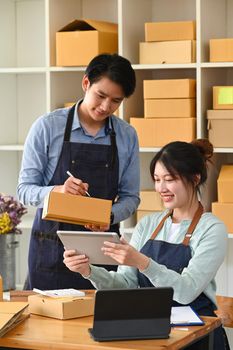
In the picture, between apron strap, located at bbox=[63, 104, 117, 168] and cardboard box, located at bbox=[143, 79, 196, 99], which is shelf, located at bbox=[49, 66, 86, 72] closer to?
cardboard box, located at bbox=[143, 79, 196, 99]

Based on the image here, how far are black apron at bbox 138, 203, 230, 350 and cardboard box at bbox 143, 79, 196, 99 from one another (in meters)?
1.37

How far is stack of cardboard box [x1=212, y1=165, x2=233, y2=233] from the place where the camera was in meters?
4.16

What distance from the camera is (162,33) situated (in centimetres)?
427

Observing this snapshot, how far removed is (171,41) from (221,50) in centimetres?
26

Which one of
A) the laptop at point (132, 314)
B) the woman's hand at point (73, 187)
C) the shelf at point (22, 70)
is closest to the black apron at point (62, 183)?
the woman's hand at point (73, 187)

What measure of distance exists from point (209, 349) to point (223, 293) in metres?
2.00

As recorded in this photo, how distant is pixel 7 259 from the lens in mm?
4383

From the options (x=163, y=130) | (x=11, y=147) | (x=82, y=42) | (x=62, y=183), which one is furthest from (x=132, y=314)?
(x=11, y=147)

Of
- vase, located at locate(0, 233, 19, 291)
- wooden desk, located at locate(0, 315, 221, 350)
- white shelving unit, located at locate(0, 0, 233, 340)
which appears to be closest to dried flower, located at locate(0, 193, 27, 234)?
vase, located at locate(0, 233, 19, 291)

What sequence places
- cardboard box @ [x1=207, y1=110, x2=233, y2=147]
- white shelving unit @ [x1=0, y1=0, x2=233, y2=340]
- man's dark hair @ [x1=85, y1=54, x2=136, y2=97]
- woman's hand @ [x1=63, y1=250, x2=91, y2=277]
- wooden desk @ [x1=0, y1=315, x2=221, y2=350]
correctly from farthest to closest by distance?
white shelving unit @ [x1=0, y1=0, x2=233, y2=340]
cardboard box @ [x1=207, y1=110, x2=233, y2=147]
man's dark hair @ [x1=85, y1=54, x2=136, y2=97]
woman's hand @ [x1=63, y1=250, x2=91, y2=277]
wooden desk @ [x1=0, y1=315, x2=221, y2=350]

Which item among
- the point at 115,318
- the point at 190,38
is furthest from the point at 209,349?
the point at 190,38

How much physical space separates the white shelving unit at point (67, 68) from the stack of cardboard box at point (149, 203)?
120 mm

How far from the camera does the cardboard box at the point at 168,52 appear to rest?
4227 millimetres

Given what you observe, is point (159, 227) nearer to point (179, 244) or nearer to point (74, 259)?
point (179, 244)
